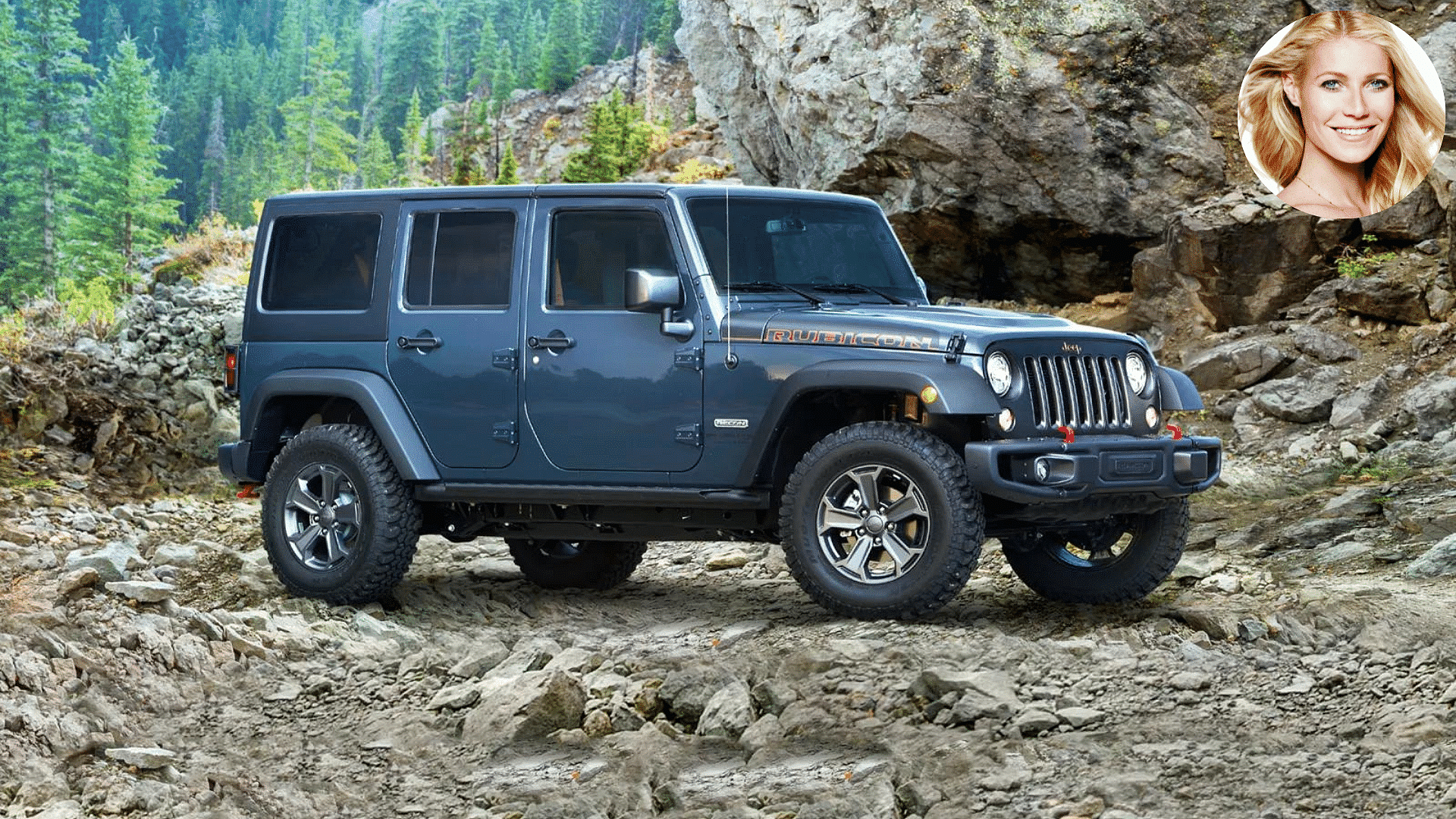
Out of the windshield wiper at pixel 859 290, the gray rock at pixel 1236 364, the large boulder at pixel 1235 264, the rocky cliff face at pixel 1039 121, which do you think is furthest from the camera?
the rocky cliff face at pixel 1039 121

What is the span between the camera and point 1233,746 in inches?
218

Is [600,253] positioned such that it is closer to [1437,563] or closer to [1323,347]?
[1437,563]

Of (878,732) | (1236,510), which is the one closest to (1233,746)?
(878,732)

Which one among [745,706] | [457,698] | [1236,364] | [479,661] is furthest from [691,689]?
[1236,364]

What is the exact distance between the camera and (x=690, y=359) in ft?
25.8

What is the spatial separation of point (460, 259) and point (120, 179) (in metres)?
53.9

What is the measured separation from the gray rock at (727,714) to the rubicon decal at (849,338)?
1.78 m

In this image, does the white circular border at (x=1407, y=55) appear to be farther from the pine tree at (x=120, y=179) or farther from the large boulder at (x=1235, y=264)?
the pine tree at (x=120, y=179)

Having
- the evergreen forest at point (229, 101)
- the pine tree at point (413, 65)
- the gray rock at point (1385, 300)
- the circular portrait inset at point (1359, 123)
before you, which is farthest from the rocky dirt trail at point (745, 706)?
the pine tree at point (413, 65)

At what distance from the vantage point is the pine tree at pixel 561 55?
274ft

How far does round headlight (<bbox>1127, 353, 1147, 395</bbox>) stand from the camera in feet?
25.8

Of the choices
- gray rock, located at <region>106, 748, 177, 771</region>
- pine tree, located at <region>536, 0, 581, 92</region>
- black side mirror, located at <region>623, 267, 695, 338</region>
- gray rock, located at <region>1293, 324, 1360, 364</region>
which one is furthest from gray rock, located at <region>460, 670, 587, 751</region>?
pine tree, located at <region>536, 0, 581, 92</region>

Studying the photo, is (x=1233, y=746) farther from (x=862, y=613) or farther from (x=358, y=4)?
(x=358, y=4)

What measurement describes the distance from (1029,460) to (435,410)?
3275mm
